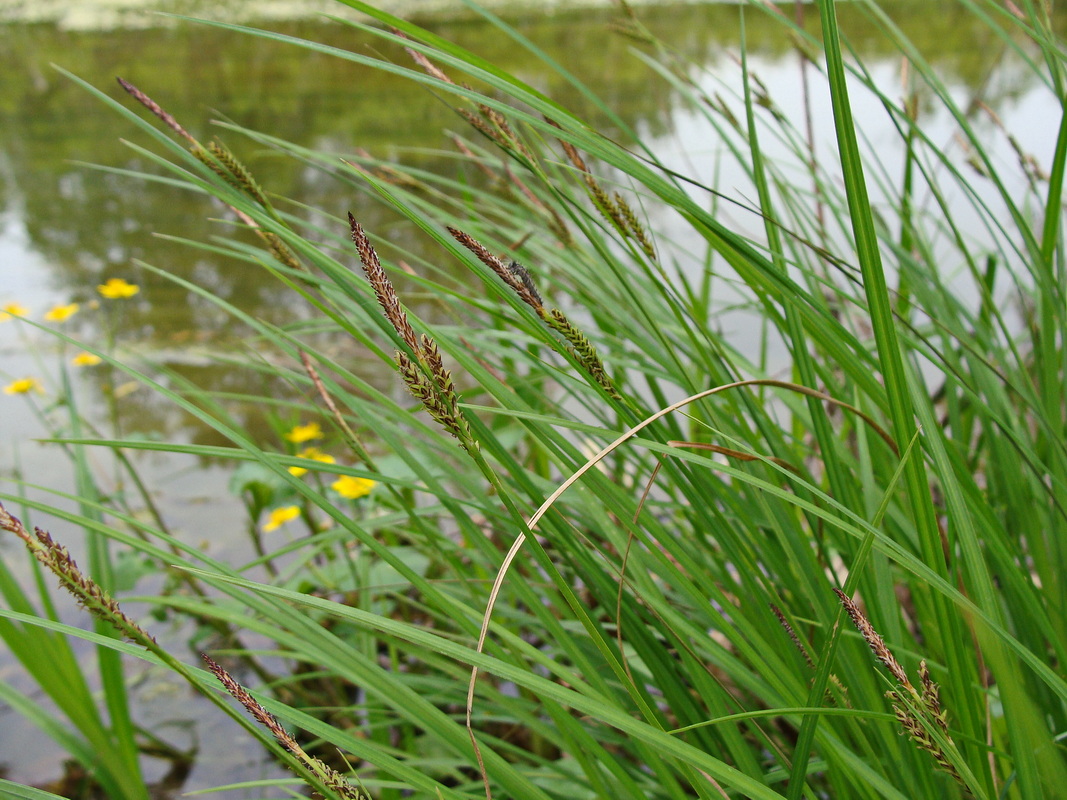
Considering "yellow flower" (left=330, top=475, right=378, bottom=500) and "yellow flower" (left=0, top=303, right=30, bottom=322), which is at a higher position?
"yellow flower" (left=0, top=303, right=30, bottom=322)

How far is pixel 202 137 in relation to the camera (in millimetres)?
3947

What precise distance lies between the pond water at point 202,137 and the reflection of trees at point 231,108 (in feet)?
0.05

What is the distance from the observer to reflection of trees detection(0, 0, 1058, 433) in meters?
2.92

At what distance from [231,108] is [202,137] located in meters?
0.88

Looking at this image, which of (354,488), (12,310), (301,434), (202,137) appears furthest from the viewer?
(202,137)

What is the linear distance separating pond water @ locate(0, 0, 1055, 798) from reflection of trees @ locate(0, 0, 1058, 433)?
0.05 ft

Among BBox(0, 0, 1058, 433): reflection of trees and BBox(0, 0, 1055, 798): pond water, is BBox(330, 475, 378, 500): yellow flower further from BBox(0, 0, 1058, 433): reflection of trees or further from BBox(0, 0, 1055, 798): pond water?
BBox(0, 0, 1058, 433): reflection of trees

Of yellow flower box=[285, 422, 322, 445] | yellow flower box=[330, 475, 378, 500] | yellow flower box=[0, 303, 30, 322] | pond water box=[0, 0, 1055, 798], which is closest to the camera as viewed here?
yellow flower box=[0, 303, 30, 322]

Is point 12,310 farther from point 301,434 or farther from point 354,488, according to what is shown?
point 354,488

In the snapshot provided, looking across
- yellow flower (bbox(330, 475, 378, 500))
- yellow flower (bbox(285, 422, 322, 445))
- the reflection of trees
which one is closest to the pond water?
the reflection of trees

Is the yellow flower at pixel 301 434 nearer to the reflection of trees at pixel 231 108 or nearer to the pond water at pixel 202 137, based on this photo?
the pond water at pixel 202 137

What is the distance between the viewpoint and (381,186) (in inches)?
19.0

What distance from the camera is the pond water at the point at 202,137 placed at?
1.86m

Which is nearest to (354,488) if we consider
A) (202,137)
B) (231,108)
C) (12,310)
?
(12,310)
